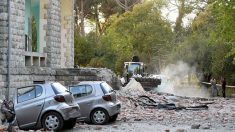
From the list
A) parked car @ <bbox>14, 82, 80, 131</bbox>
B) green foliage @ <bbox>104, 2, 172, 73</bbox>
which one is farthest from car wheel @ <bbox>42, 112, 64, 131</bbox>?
green foliage @ <bbox>104, 2, 172, 73</bbox>

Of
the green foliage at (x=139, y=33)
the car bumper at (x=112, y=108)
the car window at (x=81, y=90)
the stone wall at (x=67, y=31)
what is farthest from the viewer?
the green foliage at (x=139, y=33)

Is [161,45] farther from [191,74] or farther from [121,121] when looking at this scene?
[121,121]

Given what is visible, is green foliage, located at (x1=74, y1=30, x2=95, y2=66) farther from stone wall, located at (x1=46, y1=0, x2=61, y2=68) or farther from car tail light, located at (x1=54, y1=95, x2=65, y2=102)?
car tail light, located at (x1=54, y1=95, x2=65, y2=102)

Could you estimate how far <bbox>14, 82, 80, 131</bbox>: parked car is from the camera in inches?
620

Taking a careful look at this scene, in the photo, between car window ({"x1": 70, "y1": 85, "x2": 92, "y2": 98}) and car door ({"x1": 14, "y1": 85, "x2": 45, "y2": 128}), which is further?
car window ({"x1": 70, "y1": 85, "x2": 92, "y2": 98})

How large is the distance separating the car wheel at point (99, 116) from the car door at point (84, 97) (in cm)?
23

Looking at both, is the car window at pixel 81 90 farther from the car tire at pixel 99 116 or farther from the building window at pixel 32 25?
the building window at pixel 32 25

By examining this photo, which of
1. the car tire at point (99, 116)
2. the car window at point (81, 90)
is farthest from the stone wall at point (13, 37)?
the car tire at point (99, 116)

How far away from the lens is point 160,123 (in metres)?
19.9

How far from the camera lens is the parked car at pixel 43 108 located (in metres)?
15.7

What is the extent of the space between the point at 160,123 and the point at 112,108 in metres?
2.08

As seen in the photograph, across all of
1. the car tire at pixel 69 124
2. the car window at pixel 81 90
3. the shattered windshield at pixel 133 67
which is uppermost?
the shattered windshield at pixel 133 67

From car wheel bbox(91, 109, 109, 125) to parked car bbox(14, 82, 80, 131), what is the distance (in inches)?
104

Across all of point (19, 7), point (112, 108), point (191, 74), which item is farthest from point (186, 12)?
point (112, 108)
